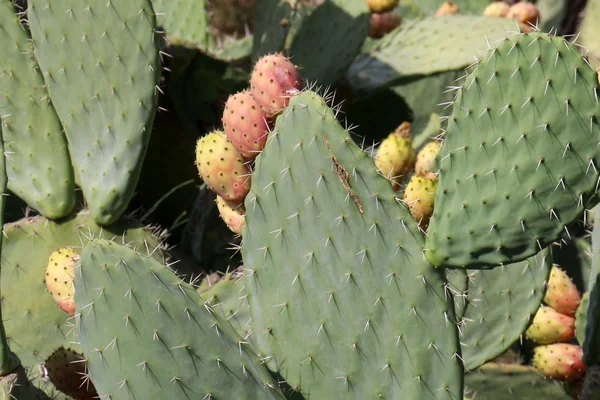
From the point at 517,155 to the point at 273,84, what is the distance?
0.50 m

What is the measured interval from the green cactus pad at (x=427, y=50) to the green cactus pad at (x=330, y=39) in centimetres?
13

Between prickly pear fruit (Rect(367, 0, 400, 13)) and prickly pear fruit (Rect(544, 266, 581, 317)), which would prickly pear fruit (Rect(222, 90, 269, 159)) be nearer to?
prickly pear fruit (Rect(544, 266, 581, 317))

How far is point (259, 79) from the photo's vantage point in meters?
1.65

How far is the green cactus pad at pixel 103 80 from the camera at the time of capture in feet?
6.63

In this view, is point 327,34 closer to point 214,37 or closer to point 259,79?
point 214,37

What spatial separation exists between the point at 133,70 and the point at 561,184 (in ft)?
3.62

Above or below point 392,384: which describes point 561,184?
above

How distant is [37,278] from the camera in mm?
2098

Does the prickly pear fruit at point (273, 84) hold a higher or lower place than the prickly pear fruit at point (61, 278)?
higher

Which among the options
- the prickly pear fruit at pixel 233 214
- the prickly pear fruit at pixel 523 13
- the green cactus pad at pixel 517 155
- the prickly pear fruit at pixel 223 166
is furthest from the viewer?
the prickly pear fruit at pixel 523 13

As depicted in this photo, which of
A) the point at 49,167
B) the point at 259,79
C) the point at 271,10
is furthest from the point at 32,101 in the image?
the point at 271,10

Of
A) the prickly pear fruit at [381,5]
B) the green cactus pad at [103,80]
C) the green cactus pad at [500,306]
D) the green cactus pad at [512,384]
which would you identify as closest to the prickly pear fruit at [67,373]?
the green cactus pad at [103,80]

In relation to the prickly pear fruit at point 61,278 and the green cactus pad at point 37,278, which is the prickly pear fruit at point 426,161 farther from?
the prickly pear fruit at point 61,278

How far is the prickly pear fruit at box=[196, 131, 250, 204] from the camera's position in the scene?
5.72 ft
